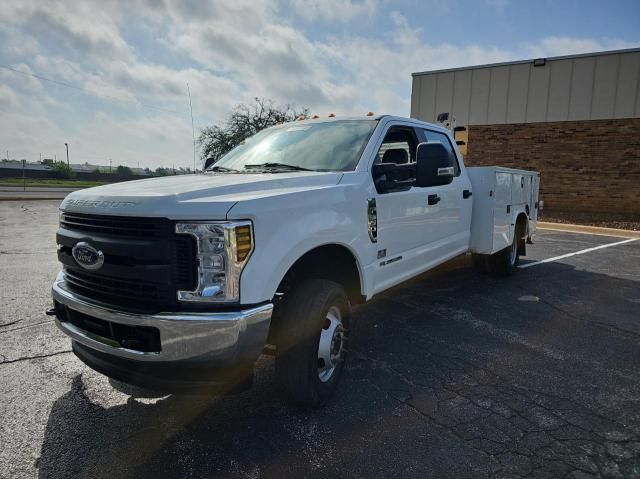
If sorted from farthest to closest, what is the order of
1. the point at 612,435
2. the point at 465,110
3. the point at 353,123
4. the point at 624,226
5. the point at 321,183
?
1. the point at 465,110
2. the point at 624,226
3. the point at 353,123
4. the point at 321,183
5. the point at 612,435

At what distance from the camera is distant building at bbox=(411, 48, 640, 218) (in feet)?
44.8

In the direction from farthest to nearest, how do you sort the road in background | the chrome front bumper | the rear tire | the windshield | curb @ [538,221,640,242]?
the road in background → curb @ [538,221,640,242] → the rear tire → the windshield → the chrome front bumper

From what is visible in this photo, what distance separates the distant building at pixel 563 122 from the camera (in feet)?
44.8

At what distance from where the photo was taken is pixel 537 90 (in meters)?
14.9

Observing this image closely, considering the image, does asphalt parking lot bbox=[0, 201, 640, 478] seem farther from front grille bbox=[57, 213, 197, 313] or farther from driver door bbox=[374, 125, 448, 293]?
front grille bbox=[57, 213, 197, 313]

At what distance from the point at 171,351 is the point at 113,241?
0.66 m

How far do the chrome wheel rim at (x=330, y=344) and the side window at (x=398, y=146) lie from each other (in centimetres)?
133

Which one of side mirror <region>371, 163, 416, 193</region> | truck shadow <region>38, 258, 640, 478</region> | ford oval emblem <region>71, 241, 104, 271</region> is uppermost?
side mirror <region>371, 163, 416, 193</region>

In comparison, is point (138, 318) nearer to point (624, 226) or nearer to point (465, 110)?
point (624, 226)

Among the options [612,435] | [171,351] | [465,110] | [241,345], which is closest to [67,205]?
[171,351]

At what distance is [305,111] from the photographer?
34125 mm

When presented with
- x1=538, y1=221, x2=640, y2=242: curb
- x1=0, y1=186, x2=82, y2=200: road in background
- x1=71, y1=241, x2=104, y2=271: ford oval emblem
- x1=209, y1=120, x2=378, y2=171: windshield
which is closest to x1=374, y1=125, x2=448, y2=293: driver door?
x1=209, y1=120, x2=378, y2=171: windshield

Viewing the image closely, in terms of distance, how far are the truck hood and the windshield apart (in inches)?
18.0

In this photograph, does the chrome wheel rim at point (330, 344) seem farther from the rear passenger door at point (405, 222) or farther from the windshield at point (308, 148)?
the windshield at point (308, 148)
